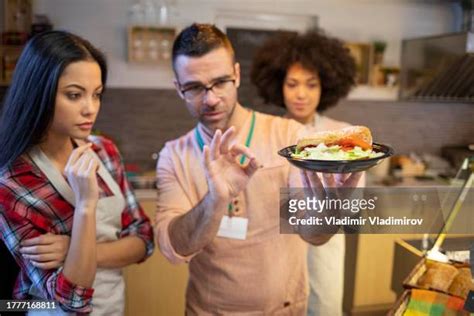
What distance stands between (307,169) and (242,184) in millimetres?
133

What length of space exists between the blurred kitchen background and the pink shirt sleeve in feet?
0.26

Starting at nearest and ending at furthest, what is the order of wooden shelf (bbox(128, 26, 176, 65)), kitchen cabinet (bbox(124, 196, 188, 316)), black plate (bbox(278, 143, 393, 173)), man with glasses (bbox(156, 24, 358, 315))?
black plate (bbox(278, 143, 393, 173)) → man with glasses (bbox(156, 24, 358, 315)) → kitchen cabinet (bbox(124, 196, 188, 316)) → wooden shelf (bbox(128, 26, 176, 65))

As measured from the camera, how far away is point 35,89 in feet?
1.82

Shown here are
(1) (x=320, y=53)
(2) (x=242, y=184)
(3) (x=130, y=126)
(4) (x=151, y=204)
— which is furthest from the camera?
(3) (x=130, y=126)

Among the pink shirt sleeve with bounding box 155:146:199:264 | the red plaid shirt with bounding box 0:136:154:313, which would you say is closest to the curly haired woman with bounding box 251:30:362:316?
the pink shirt sleeve with bounding box 155:146:199:264

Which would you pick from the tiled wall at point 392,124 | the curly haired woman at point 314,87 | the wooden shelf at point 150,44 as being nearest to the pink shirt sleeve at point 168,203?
the tiled wall at point 392,124

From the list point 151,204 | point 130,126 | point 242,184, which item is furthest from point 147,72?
point 242,184

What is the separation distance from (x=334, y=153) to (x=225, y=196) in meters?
0.18

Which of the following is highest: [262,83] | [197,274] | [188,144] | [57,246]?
[262,83]

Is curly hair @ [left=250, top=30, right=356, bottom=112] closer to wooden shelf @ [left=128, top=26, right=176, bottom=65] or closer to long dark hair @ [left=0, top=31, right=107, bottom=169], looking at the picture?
long dark hair @ [left=0, top=31, right=107, bottom=169]

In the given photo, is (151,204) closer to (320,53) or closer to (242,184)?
(242,184)

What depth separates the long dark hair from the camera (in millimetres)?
549

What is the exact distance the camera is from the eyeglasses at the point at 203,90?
593 millimetres

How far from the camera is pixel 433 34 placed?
30.5 inches
